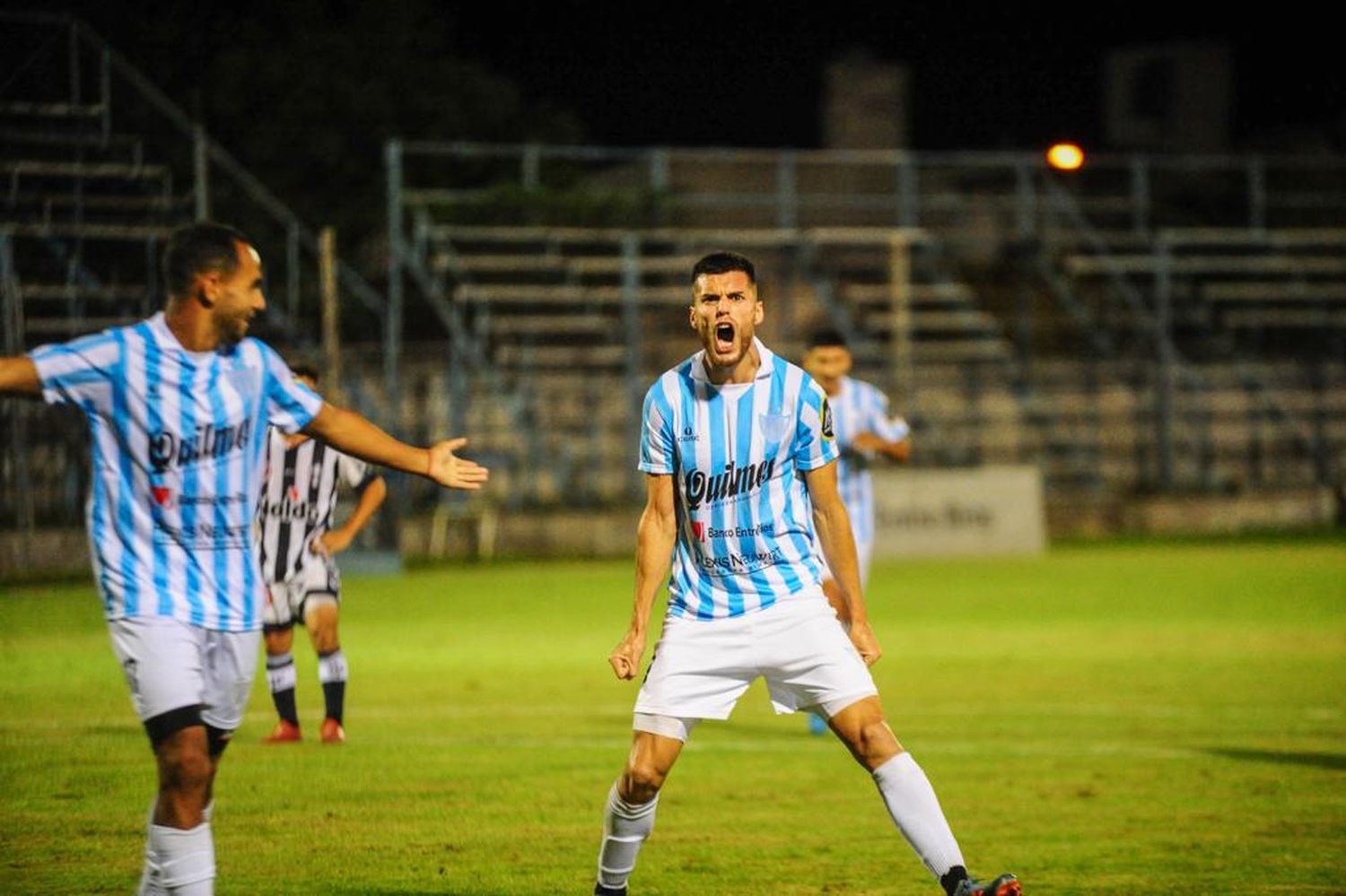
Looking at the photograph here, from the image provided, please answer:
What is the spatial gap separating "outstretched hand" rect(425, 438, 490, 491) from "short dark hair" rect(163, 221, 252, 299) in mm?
848

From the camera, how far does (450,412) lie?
29.6m

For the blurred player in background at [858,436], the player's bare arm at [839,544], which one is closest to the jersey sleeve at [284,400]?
the player's bare arm at [839,544]

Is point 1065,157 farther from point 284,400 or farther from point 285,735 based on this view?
point 284,400

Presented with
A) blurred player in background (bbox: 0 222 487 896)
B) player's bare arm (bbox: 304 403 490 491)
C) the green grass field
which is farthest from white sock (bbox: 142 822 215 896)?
the green grass field

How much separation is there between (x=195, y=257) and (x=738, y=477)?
1876mm

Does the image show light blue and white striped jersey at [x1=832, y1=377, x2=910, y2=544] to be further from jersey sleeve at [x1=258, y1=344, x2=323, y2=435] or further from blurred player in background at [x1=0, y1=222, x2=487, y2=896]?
blurred player in background at [x1=0, y1=222, x2=487, y2=896]

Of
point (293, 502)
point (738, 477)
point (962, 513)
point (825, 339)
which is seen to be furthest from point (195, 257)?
point (962, 513)

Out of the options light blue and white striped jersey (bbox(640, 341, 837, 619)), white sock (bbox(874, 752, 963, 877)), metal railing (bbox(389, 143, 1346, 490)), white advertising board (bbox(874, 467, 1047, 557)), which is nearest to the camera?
white sock (bbox(874, 752, 963, 877))

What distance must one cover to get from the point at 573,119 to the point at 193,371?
163 feet

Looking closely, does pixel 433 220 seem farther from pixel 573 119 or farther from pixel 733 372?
pixel 733 372

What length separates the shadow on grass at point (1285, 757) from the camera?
35.2 feet

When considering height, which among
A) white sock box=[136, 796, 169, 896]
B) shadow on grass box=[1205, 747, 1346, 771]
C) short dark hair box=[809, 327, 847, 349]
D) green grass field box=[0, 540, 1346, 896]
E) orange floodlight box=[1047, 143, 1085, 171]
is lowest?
shadow on grass box=[1205, 747, 1346, 771]

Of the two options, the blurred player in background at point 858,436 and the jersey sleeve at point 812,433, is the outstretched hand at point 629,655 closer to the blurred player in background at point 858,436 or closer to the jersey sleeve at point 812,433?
the jersey sleeve at point 812,433

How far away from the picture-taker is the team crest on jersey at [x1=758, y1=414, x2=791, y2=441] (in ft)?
22.2
